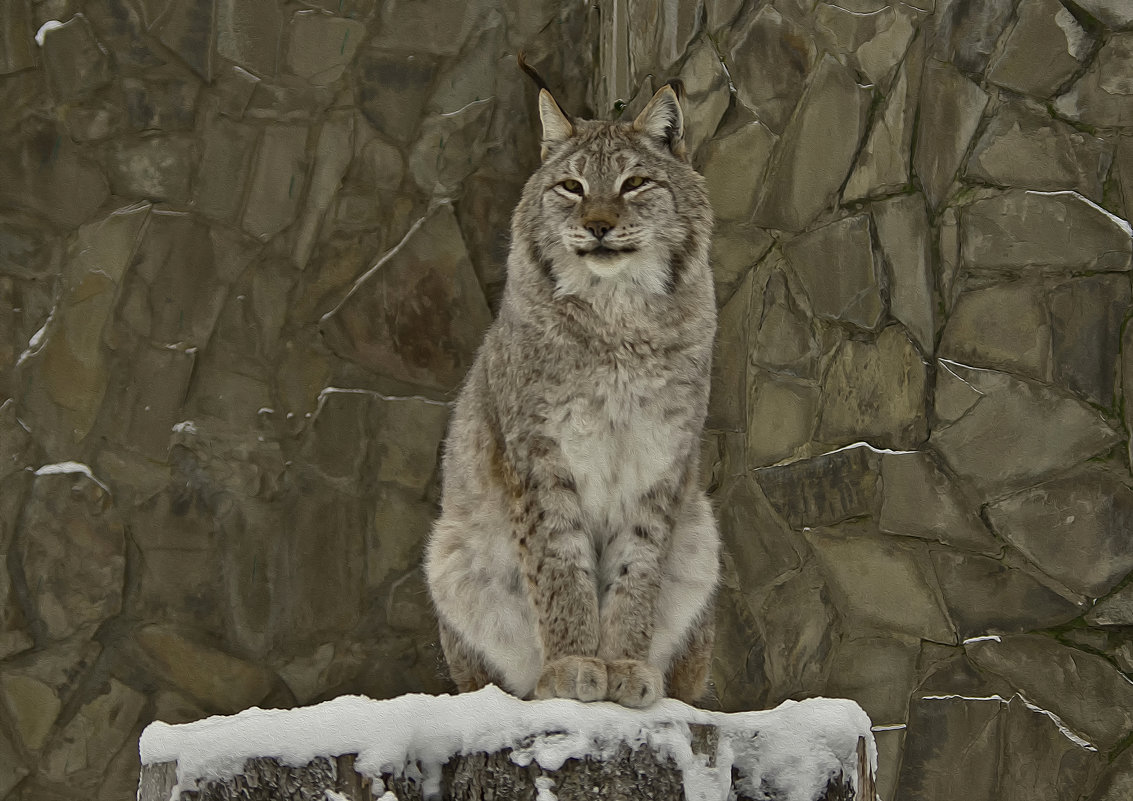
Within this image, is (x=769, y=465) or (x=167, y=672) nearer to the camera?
(x=769, y=465)

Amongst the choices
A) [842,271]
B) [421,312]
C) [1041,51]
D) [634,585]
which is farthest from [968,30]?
[421,312]

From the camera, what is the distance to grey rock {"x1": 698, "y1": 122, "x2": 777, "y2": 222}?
5.12 m

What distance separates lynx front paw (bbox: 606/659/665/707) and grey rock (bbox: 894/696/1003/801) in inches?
61.7

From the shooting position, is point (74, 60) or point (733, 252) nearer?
point (733, 252)

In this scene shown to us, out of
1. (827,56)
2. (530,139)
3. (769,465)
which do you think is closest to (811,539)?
(769,465)

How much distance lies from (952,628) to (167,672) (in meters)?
3.71

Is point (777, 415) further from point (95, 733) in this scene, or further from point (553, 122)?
point (95, 733)

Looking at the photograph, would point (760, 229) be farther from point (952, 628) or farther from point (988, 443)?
point (952, 628)

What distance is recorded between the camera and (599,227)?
344 cm

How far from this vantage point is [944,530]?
4117 mm

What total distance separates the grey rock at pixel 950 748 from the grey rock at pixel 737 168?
2196 millimetres

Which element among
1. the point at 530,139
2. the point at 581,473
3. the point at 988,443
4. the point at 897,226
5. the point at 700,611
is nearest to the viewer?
the point at 581,473

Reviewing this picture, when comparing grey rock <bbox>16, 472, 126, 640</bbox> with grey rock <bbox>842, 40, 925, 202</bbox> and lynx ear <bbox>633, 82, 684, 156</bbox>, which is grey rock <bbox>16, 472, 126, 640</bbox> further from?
grey rock <bbox>842, 40, 925, 202</bbox>

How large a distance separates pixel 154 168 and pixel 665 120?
10.5 feet
